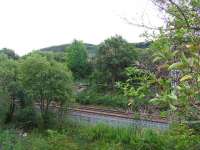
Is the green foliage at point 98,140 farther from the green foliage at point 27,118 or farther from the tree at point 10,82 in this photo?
the tree at point 10,82

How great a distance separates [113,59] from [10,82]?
395 inches

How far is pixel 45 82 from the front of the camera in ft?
77.1

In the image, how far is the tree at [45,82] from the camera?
76.9ft

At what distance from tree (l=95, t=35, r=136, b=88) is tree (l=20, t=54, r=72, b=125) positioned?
8563 millimetres

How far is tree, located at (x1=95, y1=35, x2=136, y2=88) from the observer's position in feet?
107

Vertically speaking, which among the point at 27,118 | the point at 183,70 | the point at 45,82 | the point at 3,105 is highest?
the point at 45,82

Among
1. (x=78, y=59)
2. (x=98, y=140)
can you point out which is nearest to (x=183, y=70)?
(x=98, y=140)

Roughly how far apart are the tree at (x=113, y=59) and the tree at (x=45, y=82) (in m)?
8.56

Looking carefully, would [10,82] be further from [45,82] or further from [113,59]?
[113,59]

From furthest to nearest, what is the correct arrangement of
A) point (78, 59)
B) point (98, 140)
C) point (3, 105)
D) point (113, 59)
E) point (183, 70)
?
1. point (78, 59)
2. point (113, 59)
3. point (3, 105)
4. point (98, 140)
5. point (183, 70)

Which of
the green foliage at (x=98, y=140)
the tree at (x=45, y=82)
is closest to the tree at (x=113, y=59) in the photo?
the tree at (x=45, y=82)

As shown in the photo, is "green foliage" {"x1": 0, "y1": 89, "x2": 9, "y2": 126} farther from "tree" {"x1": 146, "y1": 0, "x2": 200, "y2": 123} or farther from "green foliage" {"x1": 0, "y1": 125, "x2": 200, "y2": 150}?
"tree" {"x1": 146, "y1": 0, "x2": 200, "y2": 123}

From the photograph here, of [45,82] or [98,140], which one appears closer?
[98,140]

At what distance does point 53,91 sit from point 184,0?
801 inches
